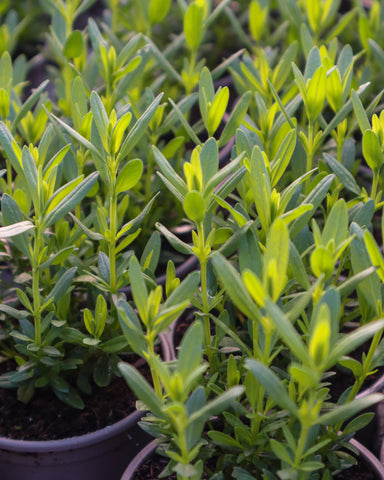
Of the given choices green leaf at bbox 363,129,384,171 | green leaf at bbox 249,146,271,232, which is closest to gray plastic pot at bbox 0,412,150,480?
green leaf at bbox 249,146,271,232

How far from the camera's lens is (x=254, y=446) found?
41.3 inches

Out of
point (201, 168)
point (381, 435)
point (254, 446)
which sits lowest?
point (381, 435)

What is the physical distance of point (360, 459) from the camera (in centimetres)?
117

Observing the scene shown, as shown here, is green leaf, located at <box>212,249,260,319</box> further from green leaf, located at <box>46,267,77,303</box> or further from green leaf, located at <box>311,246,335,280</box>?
green leaf, located at <box>46,267,77,303</box>

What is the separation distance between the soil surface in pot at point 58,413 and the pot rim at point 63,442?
0.21ft

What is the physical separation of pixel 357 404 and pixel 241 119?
0.62 m

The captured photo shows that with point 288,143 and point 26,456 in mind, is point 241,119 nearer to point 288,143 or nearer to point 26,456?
point 288,143

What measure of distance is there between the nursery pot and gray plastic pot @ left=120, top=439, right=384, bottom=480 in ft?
0.44

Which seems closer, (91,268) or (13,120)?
(91,268)

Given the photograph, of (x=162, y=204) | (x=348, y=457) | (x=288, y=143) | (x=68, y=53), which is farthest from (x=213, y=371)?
(x=68, y=53)

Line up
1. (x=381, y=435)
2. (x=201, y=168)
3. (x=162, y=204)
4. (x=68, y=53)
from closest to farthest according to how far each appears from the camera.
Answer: (x=201, y=168) → (x=381, y=435) → (x=68, y=53) → (x=162, y=204)

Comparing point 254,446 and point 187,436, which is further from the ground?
point 187,436

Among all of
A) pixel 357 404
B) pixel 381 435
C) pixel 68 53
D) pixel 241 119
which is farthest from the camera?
pixel 68 53

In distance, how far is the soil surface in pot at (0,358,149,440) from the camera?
1.33 m
